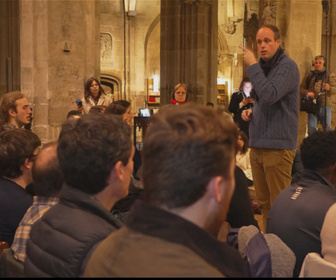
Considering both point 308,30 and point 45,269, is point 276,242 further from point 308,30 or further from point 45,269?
point 308,30

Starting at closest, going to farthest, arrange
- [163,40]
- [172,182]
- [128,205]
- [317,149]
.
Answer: [172,182]
[317,149]
[128,205]
[163,40]

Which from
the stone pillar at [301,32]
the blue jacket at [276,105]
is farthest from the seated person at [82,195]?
the stone pillar at [301,32]

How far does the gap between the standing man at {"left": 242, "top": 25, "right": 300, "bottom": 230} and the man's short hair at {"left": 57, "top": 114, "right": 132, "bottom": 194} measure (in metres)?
2.00

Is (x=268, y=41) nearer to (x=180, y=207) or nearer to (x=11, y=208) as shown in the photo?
(x=11, y=208)

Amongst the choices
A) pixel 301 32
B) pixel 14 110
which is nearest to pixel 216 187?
pixel 14 110

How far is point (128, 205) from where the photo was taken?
3369 millimetres

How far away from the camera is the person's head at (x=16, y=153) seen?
315 cm

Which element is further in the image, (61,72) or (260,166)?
(61,72)

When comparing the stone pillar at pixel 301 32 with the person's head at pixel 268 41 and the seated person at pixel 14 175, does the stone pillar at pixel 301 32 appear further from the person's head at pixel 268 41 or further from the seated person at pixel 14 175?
the seated person at pixel 14 175

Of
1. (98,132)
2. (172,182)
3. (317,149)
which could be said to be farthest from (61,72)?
(172,182)

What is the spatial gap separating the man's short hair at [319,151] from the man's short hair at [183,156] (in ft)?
5.94

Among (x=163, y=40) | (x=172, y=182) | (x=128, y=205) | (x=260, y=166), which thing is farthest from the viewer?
(x=163, y=40)

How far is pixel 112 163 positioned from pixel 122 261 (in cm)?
86

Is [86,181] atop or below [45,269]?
atop
